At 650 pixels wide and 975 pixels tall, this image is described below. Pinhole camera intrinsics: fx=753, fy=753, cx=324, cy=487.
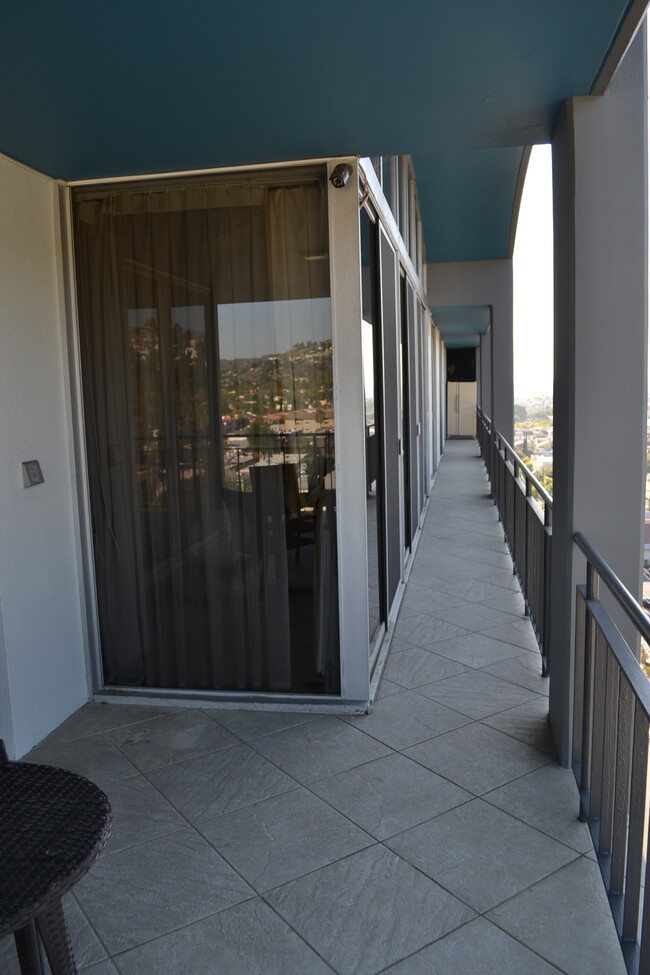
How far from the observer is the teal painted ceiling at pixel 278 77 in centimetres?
181

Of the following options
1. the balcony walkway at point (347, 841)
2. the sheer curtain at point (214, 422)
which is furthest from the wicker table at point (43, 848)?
the sheer curtain at point (214, 422)

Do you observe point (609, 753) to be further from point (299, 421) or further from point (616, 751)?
point (299, 421)

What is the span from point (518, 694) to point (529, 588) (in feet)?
3.18

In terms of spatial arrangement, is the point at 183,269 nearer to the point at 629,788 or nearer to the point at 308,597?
the point at 308,597

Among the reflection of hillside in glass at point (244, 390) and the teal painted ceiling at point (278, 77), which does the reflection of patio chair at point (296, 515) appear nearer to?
the reflection of hillside in glass at point (244, 390)

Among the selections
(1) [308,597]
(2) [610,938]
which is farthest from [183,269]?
(2) [610,938]

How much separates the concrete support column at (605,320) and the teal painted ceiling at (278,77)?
0.19m

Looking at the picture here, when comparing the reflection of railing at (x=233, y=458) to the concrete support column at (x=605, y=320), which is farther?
the reflection of railing at (x=233, y=458)

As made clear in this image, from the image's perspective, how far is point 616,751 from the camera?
185cm

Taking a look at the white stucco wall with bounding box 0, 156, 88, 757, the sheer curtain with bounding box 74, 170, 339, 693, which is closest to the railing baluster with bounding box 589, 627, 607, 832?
the sheer curtain with bounding box 74, 170, 339, 693

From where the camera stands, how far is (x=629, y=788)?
69.9 inches

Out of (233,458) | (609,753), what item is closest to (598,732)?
(609,753)

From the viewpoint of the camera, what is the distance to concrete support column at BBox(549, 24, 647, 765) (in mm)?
2438

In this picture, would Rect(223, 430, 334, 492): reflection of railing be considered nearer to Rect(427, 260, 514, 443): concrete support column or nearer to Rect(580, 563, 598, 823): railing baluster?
Rect(580, 563, 598, 823): railing baluster
